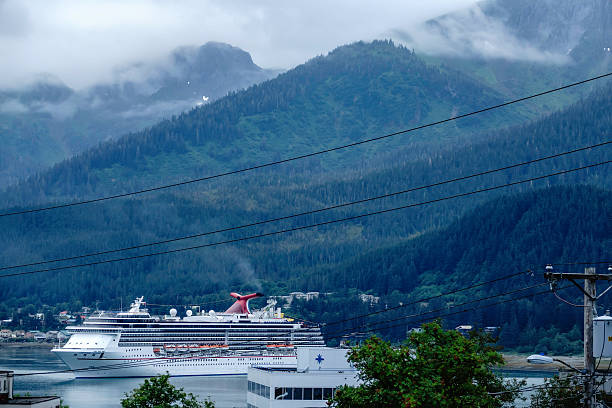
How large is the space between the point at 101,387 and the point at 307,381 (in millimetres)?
86536

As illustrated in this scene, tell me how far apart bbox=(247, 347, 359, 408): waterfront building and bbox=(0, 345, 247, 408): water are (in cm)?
3827

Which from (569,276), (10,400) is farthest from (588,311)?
(10,400)

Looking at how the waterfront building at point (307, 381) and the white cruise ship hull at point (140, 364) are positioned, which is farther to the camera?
the white cruise ship hull at point (140, 364)

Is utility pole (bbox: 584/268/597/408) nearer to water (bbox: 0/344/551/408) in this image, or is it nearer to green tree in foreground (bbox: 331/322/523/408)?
green tree in foreground (bbox: 331/322/523/408)

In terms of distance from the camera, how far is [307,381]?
238 ft

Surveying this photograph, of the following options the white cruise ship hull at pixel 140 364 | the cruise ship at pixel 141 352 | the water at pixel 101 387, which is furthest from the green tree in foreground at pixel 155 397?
the white cruise ship hull at pixel 140 364

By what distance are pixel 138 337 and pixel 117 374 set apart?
554 inches

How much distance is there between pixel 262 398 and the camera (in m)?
74.6

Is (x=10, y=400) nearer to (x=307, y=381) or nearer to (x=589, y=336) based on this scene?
(x=589, y=336)

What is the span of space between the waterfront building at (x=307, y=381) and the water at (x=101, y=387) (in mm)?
38271

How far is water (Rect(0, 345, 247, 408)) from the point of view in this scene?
125m

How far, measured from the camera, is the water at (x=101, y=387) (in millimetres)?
124938

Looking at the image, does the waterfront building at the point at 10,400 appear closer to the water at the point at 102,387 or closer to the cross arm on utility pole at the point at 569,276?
the cross arm on utility pole at the point at 569,276

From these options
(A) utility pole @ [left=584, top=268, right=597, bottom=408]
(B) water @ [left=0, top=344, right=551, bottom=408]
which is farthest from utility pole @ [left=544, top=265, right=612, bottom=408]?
(B) water @ [left=0, top=344, right=551, bottom=408]
